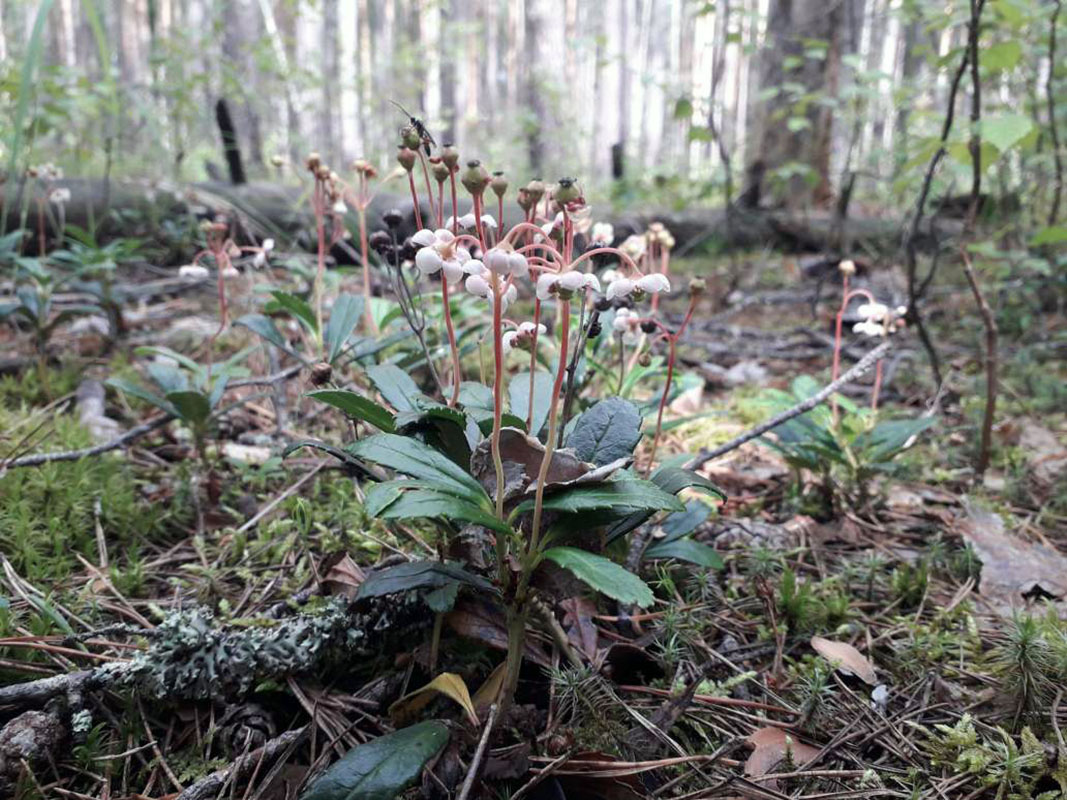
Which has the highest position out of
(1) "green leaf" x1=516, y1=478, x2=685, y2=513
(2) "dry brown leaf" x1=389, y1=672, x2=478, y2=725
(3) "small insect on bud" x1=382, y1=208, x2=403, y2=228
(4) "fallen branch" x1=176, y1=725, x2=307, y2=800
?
(3) "small insect on bud" x1=382, y1=208, x2=403, y2=228

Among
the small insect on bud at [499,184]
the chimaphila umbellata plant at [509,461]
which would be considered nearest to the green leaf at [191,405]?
the chimaphila umbellata plant at [509,461]

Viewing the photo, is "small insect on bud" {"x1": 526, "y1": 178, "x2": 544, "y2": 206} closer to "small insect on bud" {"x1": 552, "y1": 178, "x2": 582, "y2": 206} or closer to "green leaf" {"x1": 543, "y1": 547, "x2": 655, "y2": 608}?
"small insect on bud" {"x1": 552, "y1": 178, "x2": 582, "y2": 206}

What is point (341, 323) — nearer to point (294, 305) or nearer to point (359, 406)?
point (294, 305)

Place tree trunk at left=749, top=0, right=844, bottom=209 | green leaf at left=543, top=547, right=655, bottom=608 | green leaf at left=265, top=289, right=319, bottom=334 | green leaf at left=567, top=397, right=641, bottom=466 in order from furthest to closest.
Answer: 1. tree trunk at left=749, top=0, right=844, bottom=209
2. green leaf at left=265, top=289, right=319, bottom=334
3. green leaf at left=567, top=397, right=641, bottom=466
4. green leaf at left=543, top=547, right=655, bottom=608

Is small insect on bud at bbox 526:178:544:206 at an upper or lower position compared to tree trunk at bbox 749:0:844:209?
lower

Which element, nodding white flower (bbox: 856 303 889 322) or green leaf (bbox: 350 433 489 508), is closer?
green leaf (bbox: 350 433 489 508)

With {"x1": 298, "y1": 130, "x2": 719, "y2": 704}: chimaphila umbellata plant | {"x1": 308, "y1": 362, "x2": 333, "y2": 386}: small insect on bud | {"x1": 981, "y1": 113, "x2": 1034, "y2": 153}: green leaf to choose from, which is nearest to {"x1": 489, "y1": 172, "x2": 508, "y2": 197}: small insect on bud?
{"x1": 298, "y1": 130, "x2": 719, "y2": 704}: chimaphila umbellata plant

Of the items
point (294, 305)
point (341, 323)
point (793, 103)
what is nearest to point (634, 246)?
point (341, 323)

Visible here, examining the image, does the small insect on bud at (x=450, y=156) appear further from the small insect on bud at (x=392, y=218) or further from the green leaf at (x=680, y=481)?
the green leaf at (x=680, y=481)
